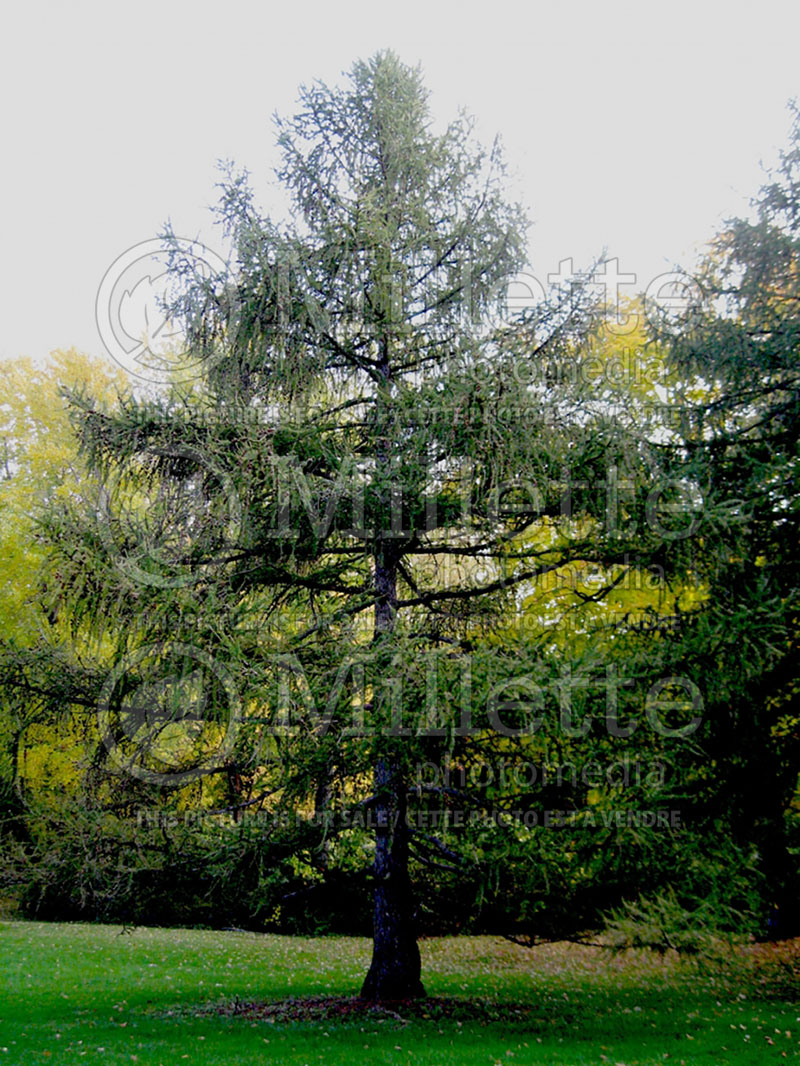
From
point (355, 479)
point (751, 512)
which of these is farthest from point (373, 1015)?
point (751, 512)

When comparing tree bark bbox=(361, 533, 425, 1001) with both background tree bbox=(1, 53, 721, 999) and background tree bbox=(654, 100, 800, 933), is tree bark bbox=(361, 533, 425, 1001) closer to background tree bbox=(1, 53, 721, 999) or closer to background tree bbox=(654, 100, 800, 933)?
background tree bbox=(1, 53, 721, 999)

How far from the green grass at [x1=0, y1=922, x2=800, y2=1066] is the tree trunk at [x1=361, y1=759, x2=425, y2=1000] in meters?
0.36

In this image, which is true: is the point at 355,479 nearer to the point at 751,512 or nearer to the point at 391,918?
the point at 751,512

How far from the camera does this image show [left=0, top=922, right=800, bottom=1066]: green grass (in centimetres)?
611

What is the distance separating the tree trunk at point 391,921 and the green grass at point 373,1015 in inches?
14.2

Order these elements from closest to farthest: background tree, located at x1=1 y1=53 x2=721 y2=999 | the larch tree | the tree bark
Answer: background tree, located at x1=1 y1=53 x2=721 y2=999 < the larch tree < the tree bark

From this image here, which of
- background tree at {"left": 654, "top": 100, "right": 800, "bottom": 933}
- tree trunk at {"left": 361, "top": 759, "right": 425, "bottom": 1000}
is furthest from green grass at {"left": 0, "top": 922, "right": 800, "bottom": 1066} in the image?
background tree at {"left": 654, "top": 100, "right": 800, "bottom": 933}

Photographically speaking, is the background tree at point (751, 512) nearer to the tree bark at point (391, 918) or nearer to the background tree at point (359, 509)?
the background tree at point (359, 509)

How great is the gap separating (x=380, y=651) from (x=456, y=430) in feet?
6.76

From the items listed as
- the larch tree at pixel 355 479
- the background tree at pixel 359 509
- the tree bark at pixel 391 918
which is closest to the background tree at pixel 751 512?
the background tree at pixel 359 509

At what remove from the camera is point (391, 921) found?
23.2 ft

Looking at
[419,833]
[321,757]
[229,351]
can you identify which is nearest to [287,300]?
[229,351]

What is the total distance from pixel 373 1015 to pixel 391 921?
0.75 metres

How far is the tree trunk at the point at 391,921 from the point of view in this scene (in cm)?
701
